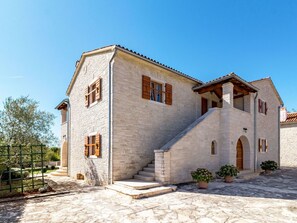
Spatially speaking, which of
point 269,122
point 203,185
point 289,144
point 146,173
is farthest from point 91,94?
point 289,144

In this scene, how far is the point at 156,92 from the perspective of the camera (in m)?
10.5

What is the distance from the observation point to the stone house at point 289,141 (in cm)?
1905

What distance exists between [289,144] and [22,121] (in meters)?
25.7

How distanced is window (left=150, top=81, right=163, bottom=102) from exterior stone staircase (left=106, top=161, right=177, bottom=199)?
13.0 feet

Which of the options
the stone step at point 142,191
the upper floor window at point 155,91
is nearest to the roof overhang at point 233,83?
the upper floor window at point 155,91

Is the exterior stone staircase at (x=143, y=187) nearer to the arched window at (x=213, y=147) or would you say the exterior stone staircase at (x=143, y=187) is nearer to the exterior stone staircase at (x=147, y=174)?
the exterior stone staircase at (x=147, y=174)

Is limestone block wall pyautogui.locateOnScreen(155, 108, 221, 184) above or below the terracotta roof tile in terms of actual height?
below

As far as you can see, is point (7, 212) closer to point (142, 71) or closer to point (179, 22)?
point (142, 71)

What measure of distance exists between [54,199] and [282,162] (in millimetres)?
22390

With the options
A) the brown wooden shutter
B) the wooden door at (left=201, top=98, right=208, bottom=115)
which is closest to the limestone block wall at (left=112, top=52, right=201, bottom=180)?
the brown wooden shutter

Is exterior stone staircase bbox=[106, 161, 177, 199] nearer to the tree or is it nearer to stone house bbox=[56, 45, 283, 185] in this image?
stone house bbox=[56, 45, 283, 185]

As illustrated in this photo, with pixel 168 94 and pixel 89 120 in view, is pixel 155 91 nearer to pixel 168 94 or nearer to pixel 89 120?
pixel 168 94

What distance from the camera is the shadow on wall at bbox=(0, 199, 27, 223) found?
14.9 feet

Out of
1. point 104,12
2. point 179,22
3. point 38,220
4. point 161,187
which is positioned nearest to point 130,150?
point 161,187
